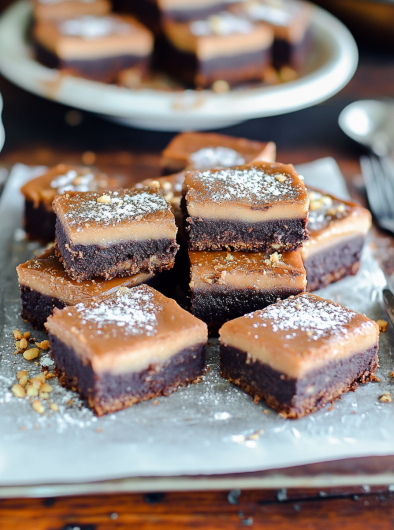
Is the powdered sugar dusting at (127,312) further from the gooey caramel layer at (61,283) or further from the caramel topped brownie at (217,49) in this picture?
the caramel topped brownie at (217,49)

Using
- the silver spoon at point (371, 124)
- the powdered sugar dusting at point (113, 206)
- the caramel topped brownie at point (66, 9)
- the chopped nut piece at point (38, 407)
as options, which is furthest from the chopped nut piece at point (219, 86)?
the chopped nut piece at point (38, 407)

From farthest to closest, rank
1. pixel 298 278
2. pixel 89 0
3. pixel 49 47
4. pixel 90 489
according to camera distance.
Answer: pixel 89 0 → pixel 49 47 → pixel 298 278 → pixel 90 489

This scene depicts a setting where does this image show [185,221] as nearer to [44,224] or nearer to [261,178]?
[261,178]

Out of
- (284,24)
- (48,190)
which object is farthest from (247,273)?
(284,24)

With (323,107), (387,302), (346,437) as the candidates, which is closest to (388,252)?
(387,302)

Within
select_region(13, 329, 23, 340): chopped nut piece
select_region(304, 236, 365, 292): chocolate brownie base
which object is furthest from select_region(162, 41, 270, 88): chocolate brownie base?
select_region(13, 329, 23, 340): chopped nut piece
